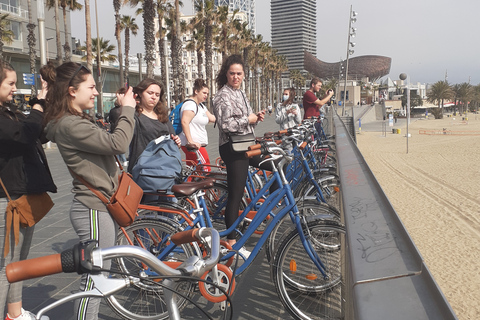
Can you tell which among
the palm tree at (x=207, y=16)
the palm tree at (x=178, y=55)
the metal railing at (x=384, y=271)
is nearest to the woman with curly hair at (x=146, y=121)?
the metal railing at (x=384, y=271)

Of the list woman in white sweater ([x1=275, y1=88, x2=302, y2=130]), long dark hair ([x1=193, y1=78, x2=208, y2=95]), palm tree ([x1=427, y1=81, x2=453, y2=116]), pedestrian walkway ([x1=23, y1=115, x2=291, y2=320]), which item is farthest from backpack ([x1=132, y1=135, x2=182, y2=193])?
palm tree ([x1=427, y1=81, x2=453, y2=116])

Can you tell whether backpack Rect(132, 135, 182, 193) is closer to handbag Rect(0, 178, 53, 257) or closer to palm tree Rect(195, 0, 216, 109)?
handbag Rect(0, 178, 53, 257)

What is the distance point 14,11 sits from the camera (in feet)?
145

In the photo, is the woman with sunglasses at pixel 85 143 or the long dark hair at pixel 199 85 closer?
the woman with sunglasses at pixel 85 143

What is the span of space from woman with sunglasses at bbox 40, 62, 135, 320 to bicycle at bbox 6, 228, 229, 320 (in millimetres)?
1057

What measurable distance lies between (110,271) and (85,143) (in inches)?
53.1

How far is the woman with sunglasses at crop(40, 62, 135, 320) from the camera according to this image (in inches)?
97.6

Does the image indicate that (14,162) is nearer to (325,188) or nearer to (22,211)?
(22,211)

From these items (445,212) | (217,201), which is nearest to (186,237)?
(217,201)

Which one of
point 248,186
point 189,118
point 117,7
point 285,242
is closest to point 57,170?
point 189,118

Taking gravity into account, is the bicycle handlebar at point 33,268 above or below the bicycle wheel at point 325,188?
above

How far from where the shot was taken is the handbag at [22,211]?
2.85m

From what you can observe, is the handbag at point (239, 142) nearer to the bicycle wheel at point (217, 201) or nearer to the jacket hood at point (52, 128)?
the bicycle wheel at point (217, 201)

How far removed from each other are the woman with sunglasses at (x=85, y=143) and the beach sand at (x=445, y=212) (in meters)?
3.98
